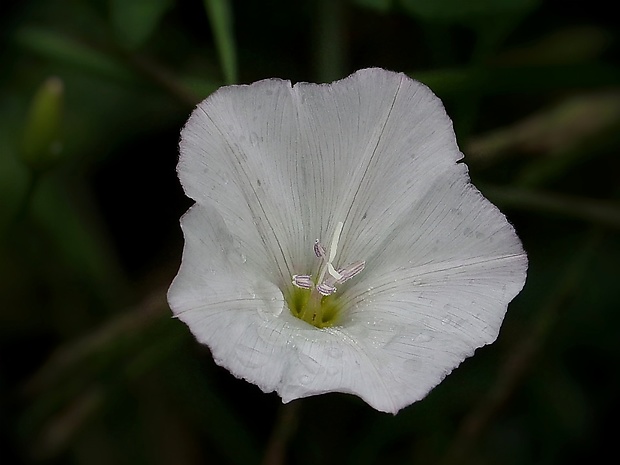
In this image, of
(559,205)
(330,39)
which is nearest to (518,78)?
(559,205)

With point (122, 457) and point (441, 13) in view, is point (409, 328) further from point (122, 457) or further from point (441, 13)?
point (122, 457)

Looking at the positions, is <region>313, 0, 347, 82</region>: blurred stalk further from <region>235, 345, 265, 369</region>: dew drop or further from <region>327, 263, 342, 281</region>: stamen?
<region>235, 345, 265, 369</region>: dew drop

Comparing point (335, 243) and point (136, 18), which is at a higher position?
point (136, 18)

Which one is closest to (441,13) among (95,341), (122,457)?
(95,341)

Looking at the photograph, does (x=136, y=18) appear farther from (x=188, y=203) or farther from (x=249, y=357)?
(x=249, y=357)

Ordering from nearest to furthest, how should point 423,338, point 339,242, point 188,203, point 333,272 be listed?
point 423,338
point 333,272
point 339,242
point 188,203

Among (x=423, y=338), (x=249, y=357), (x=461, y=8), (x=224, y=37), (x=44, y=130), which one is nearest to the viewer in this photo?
(x=249, y=357)

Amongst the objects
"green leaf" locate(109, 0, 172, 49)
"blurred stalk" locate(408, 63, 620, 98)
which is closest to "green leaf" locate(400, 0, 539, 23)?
"blurred stalk" locate(408, 63, 620, 98)

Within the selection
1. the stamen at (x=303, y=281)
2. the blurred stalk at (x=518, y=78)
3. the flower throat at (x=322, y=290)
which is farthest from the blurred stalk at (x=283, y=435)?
the blurred stalk at (x=518, y=78)

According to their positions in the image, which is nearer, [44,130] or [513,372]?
[44,130]
